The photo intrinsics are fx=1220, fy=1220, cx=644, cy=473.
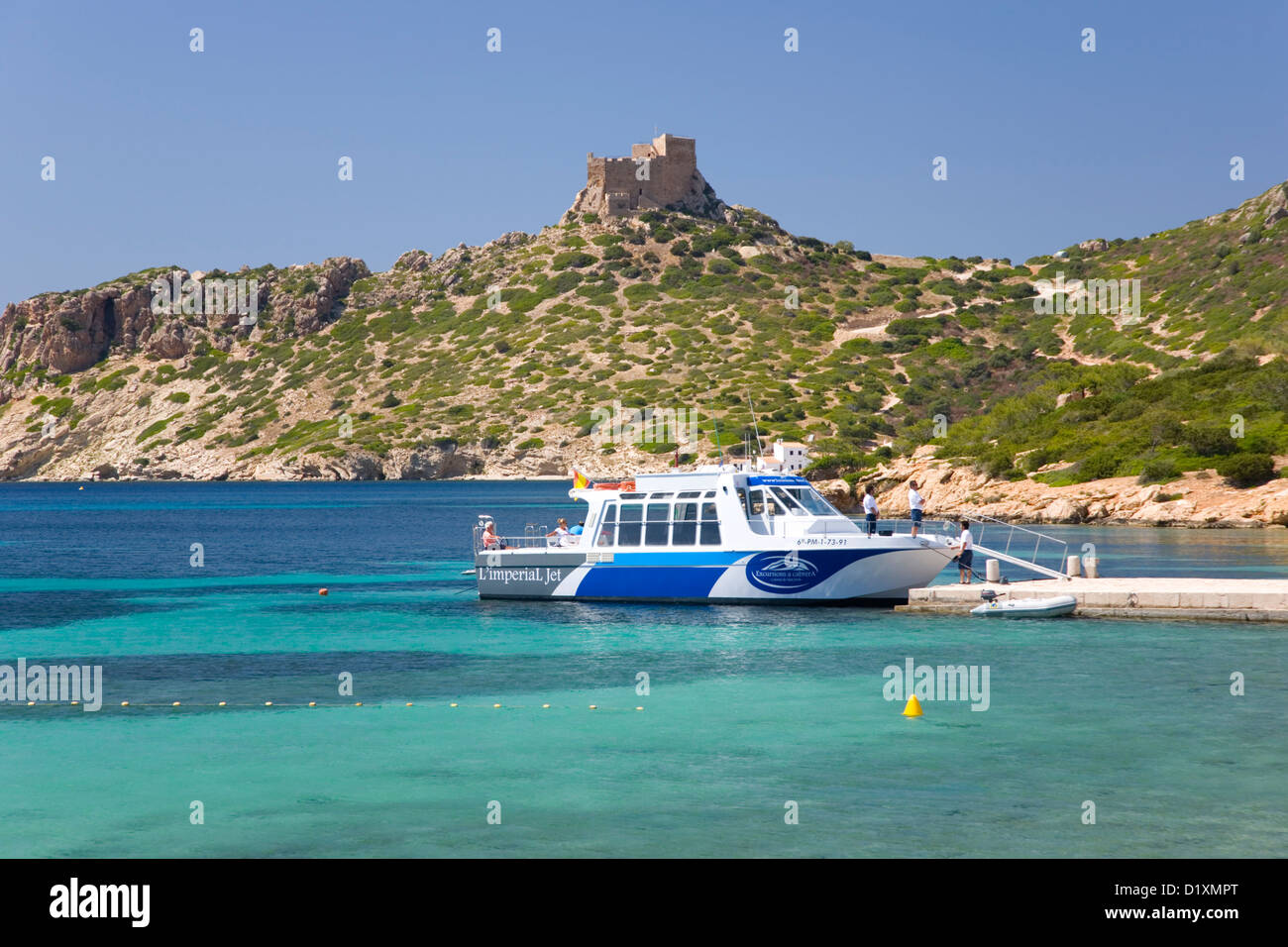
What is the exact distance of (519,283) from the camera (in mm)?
174125

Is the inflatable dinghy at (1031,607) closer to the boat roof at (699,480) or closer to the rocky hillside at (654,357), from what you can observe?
the boat roof at (699,480)

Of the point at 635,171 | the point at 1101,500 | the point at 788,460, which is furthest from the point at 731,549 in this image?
the point at 635,171

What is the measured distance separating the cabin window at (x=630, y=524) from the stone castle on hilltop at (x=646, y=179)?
153m

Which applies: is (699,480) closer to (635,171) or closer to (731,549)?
(731,549)

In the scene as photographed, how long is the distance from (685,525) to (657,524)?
0.88 meters

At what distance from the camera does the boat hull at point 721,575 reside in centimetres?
3111

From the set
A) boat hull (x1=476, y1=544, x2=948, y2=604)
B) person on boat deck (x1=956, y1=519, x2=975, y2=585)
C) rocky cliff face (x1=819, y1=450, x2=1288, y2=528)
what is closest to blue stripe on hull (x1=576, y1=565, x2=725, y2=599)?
boat hull (x1=476, y1=544, x2=948, y2=604)

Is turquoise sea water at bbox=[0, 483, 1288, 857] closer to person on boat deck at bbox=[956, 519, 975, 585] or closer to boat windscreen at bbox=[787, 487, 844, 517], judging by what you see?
person on boat deck at bbox=[956, 519, 975, 585]

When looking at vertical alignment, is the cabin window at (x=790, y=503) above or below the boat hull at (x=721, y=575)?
above

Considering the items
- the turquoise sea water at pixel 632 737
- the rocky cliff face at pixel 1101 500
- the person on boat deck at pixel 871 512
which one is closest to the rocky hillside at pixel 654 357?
the rocky cliff face at pixel 1101 500

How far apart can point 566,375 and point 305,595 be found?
10345 cm

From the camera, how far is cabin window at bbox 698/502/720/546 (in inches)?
1272
